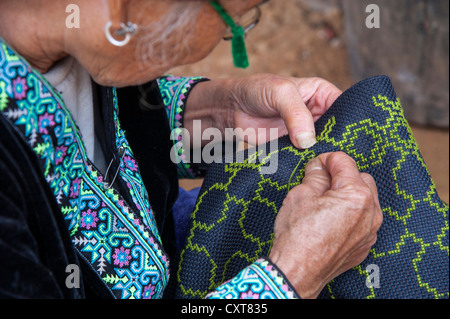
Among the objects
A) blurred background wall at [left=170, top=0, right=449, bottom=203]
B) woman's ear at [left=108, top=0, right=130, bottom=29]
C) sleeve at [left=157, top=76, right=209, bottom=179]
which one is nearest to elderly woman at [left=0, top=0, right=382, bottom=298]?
woman's ear at [left=108, top=0, right=130, bottom=29]

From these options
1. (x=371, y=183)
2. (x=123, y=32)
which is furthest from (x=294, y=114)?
(x=123, y=32)

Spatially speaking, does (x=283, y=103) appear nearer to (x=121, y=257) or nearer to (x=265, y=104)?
(x=265, y=104)

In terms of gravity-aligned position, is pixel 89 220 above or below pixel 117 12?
below

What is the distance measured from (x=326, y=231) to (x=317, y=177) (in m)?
0.16

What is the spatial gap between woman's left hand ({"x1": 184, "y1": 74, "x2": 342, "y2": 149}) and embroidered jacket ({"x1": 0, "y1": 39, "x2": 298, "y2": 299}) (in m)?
0.20

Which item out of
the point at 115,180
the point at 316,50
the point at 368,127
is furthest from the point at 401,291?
the point at 316,50

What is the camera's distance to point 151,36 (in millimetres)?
1015

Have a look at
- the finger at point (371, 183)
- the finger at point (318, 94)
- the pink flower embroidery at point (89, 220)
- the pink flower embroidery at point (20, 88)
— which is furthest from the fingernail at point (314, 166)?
the pink flower embroidery at point (20, 88)

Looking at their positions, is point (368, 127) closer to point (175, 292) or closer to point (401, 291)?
point (401, 291)

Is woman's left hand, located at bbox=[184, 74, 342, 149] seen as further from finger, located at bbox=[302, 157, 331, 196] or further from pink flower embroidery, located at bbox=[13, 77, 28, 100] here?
pink flower embroidery, located at bbox=[13, 77, 28, 100]

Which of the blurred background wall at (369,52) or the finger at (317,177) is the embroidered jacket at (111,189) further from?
the blurred background wall at (369,52)

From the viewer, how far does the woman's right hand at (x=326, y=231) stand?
3.74 ft

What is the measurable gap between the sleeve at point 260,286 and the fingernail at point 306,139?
355 millimetres

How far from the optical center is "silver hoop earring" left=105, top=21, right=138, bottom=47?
0.97 m
